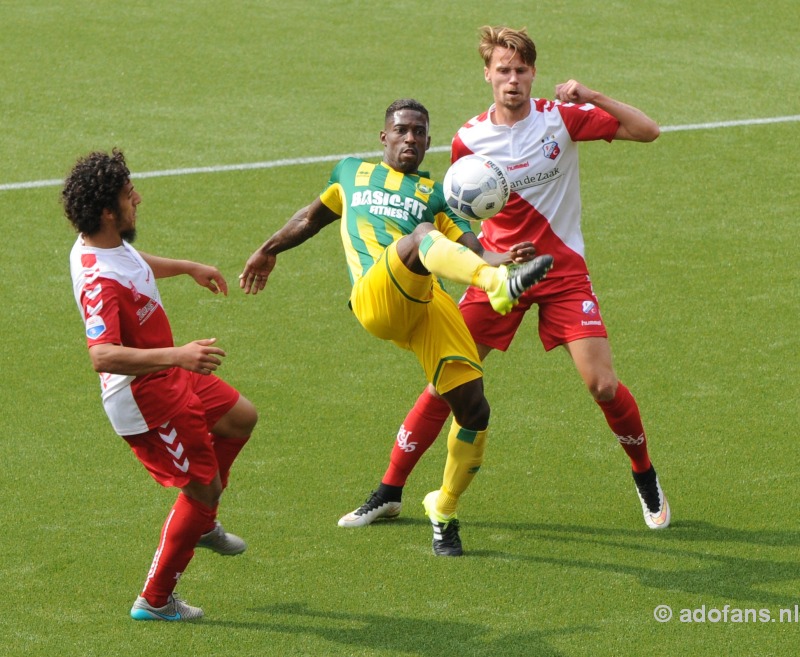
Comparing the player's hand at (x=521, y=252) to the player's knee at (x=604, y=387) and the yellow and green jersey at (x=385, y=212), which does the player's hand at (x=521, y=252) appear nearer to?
→ the yellow and green jersey at (x=385, y=212)

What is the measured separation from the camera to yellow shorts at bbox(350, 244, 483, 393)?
245 inches

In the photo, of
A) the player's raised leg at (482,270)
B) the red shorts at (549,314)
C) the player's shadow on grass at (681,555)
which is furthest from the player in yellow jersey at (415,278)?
the player's shadow on grass at (681,555)

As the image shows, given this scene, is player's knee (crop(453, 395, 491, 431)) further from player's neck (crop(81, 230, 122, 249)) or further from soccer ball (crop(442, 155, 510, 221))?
player's neck (crop(81, 230, 122, 249))

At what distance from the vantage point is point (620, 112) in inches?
271

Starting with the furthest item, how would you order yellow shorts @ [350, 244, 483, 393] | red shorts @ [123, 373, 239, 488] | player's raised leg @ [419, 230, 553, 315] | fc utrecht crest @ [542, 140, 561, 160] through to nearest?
fc utrecht crest @ [542, 140, 561, 160], yellow shorts @ [350, 244, 483, 393], red shorts @ [123, 373, 239, 488], player's raised leg @ [419, 230, 553, 315]

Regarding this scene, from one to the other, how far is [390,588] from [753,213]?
→ 6431 mm

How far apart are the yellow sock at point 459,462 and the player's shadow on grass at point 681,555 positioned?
306 millimetres

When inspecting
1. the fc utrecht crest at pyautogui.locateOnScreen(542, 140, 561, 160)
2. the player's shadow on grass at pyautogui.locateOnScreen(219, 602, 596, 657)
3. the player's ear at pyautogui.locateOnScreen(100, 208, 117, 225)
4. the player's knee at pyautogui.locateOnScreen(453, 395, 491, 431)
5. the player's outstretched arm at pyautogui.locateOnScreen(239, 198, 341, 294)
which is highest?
the fc utrecht crest at pyautogui.locateOnScreen(542, 140, 561, 160)

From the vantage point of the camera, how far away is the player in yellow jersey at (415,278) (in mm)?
6250

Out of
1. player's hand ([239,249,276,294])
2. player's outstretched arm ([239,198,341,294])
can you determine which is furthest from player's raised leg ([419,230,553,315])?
player's hand ([239,249,276,294])

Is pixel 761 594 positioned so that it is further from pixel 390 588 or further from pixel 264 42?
pixel 264 42

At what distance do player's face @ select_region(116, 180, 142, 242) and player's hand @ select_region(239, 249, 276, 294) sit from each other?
1.29m

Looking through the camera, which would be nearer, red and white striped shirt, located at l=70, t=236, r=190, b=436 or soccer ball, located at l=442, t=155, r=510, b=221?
red and white striped shirt, located at l=70, t=236, r=190, b=436

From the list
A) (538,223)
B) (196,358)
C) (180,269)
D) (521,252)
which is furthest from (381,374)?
(196,358)
